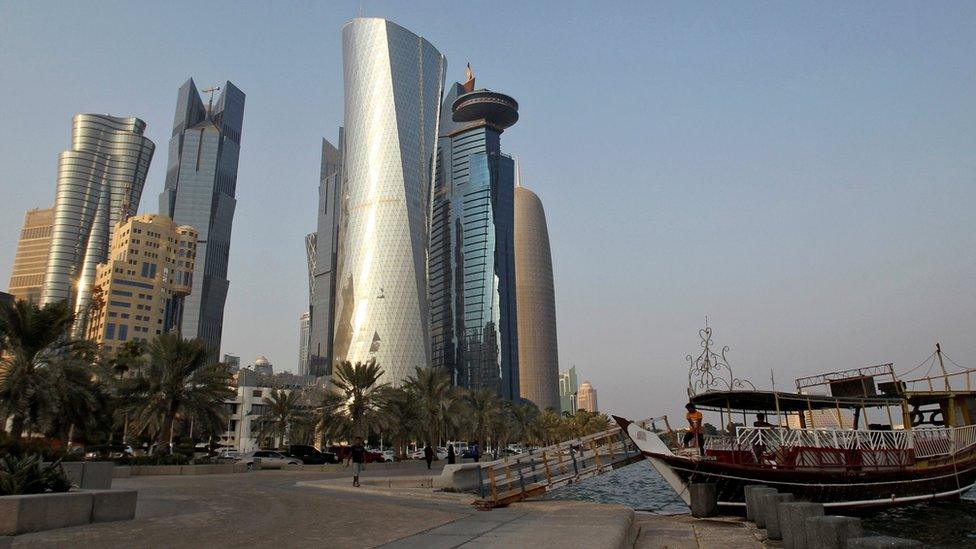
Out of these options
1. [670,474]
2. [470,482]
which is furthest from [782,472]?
[470,482]

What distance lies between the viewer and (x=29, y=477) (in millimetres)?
12508

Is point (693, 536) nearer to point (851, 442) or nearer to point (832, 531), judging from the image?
point (832, 531)

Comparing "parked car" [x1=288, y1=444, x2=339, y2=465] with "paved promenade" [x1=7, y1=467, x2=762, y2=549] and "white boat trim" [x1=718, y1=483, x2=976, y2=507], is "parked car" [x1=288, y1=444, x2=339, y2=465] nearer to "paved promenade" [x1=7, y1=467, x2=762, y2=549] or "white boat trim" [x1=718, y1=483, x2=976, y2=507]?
"paved promenade" [x1=7, y1=467, x2=762, y2=549]

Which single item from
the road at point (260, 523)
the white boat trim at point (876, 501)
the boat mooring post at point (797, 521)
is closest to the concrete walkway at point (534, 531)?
the road at point (260, 523)

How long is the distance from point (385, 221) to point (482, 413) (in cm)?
6780

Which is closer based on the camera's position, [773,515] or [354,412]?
[773,515]

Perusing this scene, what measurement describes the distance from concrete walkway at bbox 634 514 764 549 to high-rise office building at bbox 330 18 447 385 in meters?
117

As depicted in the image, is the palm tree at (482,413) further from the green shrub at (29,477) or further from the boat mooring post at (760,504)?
the green shrub at (29,477)

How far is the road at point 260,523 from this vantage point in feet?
33.9

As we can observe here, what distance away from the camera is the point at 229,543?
10.2m

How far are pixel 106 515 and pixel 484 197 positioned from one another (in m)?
183

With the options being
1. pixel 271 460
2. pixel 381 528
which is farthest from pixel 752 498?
pixel 271 460

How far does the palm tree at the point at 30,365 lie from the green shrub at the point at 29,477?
1880cm

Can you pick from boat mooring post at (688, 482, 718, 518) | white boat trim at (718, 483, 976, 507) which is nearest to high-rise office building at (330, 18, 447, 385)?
white boat trim at (718, 483, 976, 507)
